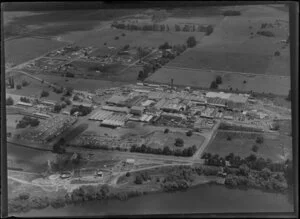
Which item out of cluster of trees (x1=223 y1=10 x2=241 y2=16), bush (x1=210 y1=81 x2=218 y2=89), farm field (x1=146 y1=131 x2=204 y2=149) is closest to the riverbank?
farm field (x1=146 y1=131 x2=204 y2=149)

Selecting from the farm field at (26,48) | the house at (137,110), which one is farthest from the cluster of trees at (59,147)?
the farm field at (26,48)

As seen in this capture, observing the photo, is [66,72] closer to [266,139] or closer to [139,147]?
[139,147]

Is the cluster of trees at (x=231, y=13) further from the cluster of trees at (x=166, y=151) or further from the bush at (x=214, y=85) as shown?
the cluster of trees at (x=166, y=151)

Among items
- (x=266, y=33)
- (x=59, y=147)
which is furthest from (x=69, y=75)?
(x=266, y=33)

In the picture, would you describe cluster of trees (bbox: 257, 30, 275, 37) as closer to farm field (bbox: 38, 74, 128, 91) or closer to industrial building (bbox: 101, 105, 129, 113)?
farm field (bbox: 38, 74, 128, 91)

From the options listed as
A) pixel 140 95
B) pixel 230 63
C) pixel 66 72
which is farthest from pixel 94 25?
pixel 230 63

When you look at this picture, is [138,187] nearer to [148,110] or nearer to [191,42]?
[148,110]
